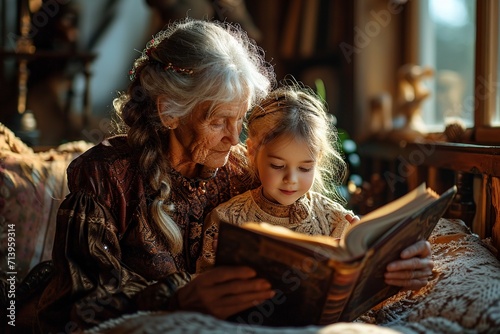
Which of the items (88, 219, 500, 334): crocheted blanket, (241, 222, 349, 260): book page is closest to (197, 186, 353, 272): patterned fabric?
(88, 219, 500, 334): crocheted blanket

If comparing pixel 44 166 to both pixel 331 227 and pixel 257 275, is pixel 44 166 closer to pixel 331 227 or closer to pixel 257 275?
pixel 331 227

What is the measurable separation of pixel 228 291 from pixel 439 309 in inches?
18.9

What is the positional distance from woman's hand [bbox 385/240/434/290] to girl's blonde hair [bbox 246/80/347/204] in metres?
0.45

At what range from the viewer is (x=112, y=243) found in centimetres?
165

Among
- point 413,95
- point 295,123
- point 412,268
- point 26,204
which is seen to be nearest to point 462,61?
point 413,95

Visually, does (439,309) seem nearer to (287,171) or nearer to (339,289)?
(339,289)

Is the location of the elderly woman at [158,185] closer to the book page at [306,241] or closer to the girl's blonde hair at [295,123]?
the girl's blonde hair at [295,123]

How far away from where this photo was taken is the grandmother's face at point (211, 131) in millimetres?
1776

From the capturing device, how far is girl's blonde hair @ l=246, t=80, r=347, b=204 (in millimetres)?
1820

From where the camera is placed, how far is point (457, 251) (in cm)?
171

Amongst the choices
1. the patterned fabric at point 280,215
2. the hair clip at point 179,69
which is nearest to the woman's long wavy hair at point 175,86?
the hair clip at point 179,69

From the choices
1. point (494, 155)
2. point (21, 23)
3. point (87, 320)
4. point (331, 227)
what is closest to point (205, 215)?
point (331, 227)

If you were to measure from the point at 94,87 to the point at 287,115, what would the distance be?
3.02m

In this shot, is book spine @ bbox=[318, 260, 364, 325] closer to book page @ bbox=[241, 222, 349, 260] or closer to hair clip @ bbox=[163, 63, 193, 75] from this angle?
book page @ bbox=[241, 222, 349, 260]
